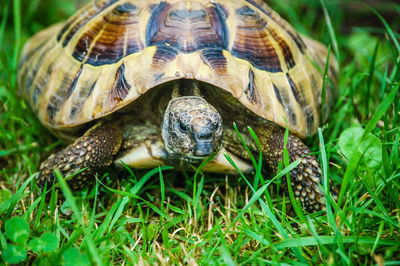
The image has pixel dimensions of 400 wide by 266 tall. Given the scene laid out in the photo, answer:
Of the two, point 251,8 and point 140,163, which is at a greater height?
point 251,8

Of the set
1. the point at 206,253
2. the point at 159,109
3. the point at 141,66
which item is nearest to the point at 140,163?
the point at 159,109

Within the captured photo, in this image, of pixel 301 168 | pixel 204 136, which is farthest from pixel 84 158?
pixel 301 168

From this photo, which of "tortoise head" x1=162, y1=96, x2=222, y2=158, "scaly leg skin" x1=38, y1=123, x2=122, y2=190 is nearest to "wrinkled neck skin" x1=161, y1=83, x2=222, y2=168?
"tortoise head" x1=162, y1=96, x2=222, y2=158

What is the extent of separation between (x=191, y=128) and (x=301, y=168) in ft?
2.31

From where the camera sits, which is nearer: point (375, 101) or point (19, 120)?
point (19, 120)

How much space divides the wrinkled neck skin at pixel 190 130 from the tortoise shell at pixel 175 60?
0.54ft

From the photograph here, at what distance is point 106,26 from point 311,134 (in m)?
1.56

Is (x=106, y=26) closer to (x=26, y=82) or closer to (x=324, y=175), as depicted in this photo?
(x=26, y=82)

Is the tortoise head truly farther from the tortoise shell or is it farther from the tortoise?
the tortoise shell

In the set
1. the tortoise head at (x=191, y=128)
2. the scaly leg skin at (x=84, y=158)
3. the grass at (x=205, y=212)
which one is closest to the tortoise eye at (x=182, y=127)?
the tortoise head at (x=191, y=128)

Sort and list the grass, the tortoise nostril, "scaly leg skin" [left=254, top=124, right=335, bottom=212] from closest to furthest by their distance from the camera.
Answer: the grass → the tortoise nostril → "scaly leg skin" [left=254, top=124, right=335, bottom=212]

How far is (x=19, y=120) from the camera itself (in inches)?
111

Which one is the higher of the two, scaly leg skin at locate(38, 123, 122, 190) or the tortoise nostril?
the tortoise nostril

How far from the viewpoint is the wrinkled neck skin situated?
205cm
